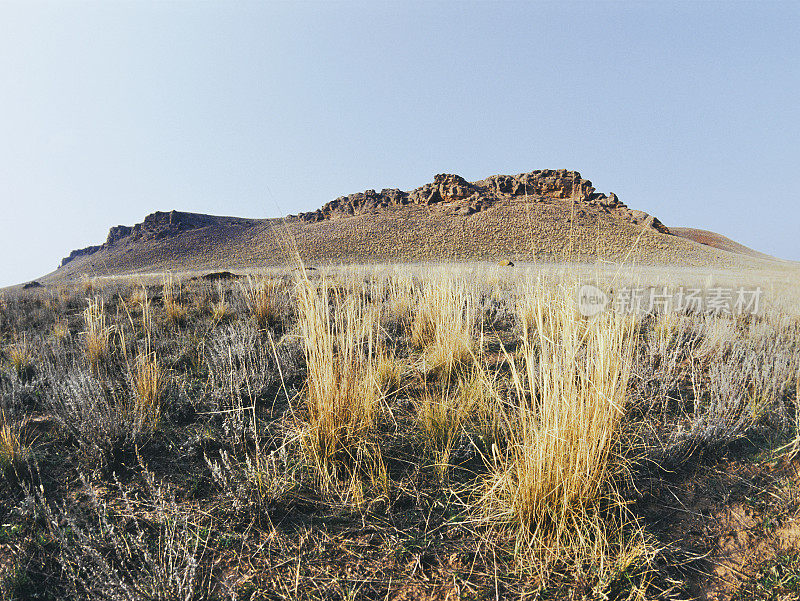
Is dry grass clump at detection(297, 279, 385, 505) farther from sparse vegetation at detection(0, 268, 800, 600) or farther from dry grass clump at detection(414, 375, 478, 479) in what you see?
dry grass clump at detection(414, 375, 478, 479)

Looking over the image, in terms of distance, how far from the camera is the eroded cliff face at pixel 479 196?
4956 centimetres

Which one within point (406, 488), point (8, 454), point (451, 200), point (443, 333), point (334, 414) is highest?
point (451, 200)

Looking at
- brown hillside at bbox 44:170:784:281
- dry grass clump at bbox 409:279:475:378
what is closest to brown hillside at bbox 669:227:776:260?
brown hillside at bbox 44:170:784:281

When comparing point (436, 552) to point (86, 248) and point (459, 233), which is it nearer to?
point (459, 233)

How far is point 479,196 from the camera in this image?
51969 millimetres

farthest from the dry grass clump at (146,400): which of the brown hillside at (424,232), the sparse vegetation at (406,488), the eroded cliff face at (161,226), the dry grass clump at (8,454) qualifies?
the eroded cliff face at (161,226)

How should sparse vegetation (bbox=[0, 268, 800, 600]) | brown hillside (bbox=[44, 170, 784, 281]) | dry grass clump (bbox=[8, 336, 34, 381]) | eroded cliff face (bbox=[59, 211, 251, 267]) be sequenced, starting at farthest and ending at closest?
eroded cliff face (bbox=[59, 211, 251, 267]) < brown hillside (bbox=[44, 170, 784, 281]) < dry grass clump (bbox=[8, 336, 34, 381]) < sparse vegetation (bbox=[0, 268, 800, 600])

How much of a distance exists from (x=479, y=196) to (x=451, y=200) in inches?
167

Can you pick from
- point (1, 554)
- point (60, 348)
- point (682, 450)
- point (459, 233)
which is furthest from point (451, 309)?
point (459, 233)

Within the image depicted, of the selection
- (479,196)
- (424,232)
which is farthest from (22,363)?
(479,196)

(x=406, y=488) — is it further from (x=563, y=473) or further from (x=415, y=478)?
(x=563, y=473)

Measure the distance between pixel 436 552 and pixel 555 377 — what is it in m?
0.85

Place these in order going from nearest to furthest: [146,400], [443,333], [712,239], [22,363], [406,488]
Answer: [406,488] → [146,400] → [443,333] → [22,363] → [712,239]

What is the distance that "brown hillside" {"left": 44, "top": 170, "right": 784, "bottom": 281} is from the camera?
4072 cm
